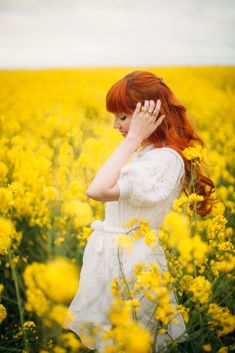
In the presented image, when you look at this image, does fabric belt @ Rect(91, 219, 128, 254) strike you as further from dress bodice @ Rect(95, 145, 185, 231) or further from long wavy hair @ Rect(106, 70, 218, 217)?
long wavy hair @ Rect(106, 70, 218, 217)

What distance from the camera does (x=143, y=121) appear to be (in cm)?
140

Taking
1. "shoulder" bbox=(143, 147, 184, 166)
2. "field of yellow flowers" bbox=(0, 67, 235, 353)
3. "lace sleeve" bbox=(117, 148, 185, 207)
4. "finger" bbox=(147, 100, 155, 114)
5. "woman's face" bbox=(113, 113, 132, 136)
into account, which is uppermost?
"finger" bbox=(147, 100, 155, 114)

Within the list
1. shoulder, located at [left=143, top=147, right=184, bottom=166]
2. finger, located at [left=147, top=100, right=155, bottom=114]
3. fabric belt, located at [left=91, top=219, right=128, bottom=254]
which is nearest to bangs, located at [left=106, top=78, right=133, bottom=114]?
finger, located at [left=147, top=100, right=155, bottom=114]

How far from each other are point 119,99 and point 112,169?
31 cm

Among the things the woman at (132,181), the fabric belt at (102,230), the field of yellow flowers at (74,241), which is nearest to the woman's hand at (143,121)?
the woman at (132,181)

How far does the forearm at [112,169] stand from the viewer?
1311 mm

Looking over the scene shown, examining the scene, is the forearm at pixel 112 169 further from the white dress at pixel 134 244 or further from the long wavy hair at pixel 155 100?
the long wavy hair at pixel 155 100

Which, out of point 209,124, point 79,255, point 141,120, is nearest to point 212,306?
point 141,120

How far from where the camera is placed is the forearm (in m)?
1.31

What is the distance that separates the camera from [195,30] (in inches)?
168

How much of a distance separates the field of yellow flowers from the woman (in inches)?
3.2

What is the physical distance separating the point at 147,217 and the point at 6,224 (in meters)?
0.54

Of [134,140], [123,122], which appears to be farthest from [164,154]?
[123,122]

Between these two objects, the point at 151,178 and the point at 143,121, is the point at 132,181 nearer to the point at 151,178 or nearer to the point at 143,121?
the point at 151,178
